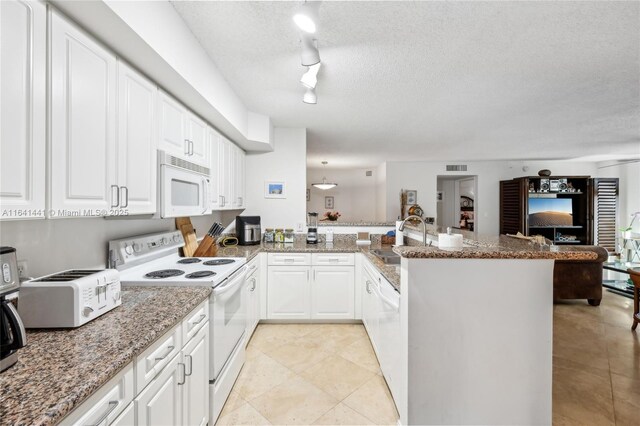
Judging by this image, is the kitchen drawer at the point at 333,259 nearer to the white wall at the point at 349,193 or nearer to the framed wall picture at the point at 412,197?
the framed wall picture at the point at 412,197

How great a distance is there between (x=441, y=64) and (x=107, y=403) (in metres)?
2.63

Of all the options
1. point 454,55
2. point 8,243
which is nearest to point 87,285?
point 8,243

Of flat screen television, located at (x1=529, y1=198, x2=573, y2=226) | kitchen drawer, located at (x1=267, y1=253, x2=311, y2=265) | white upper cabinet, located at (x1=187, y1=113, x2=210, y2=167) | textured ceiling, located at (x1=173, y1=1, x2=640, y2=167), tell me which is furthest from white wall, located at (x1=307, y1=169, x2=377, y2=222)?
white upper cabinet, located at (x1=187, y1=113, x2=210, y2=167)

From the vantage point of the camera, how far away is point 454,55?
1.98 metres

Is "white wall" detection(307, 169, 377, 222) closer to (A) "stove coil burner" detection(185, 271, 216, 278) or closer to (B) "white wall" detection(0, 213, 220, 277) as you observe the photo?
(A) "stove coil burner" detection(185, 271, 216, 278)

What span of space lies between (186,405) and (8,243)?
1.02 metres

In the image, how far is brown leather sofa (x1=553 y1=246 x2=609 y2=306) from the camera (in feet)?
11.9

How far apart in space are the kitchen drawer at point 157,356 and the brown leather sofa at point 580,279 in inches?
176

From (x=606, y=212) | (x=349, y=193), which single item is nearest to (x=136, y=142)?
(x=349, y=193)

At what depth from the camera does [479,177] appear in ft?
22.0

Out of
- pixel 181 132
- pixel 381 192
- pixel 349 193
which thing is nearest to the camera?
pixel 181 132

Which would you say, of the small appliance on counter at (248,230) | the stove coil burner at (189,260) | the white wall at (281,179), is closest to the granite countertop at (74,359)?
the stove coil burner at (189,260)

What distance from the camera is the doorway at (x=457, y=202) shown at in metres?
7.20

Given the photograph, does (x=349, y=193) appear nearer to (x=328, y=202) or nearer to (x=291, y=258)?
(x=328, y=202)
